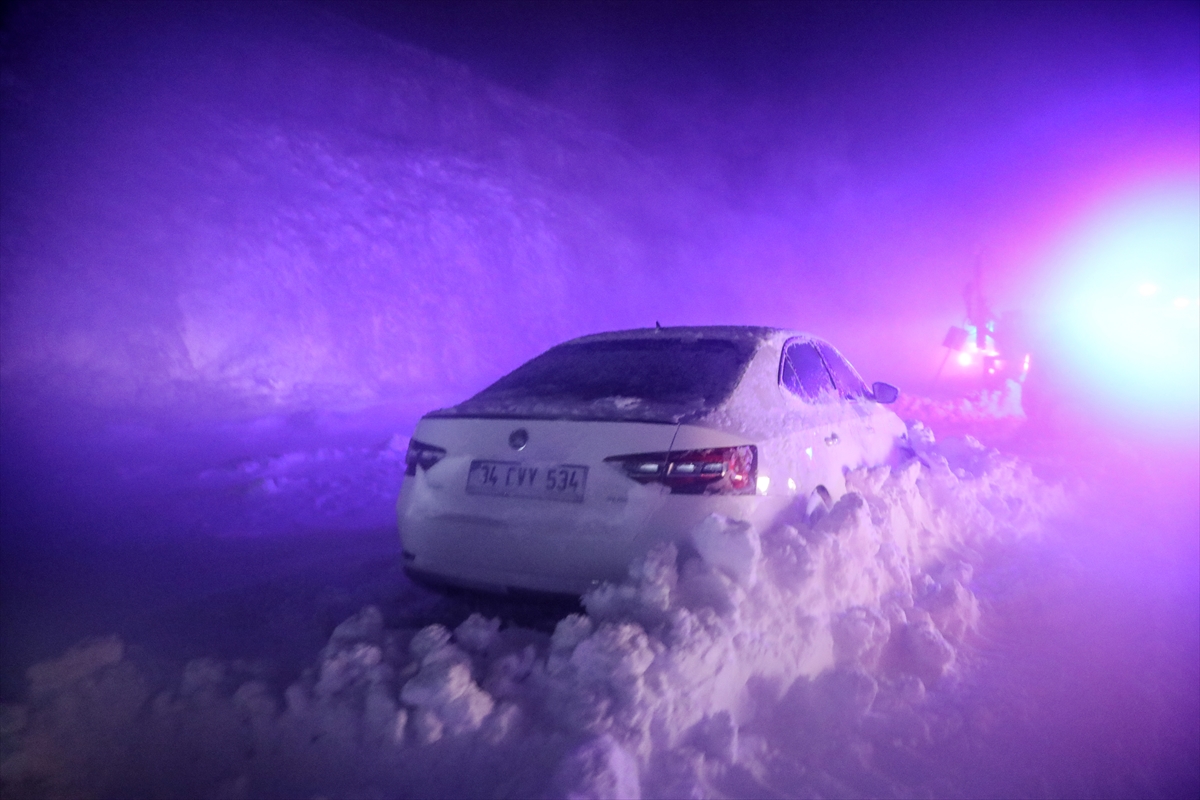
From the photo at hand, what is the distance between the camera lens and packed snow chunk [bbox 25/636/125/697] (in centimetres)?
211

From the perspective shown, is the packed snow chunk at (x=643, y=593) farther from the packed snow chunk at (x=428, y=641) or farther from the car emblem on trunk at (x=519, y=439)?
the car emblem on trunk at (x=519, y=439)

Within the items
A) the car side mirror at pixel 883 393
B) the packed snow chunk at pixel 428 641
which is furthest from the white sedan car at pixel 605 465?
the car side mirror at pixel 883 393

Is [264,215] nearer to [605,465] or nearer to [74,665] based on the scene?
[74,665]

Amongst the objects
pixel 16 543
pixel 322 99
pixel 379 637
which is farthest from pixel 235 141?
pixel 379 637

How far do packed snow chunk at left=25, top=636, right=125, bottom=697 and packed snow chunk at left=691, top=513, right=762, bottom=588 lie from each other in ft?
7.09

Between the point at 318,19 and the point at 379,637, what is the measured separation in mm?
16310

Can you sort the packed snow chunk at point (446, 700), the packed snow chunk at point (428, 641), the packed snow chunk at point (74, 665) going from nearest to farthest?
the packed snow chunk at point (446, 700)
the packed snow chunk at point (74, 665)
the packed snow chunk at point (428, 641)

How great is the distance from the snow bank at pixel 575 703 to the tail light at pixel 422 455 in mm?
650

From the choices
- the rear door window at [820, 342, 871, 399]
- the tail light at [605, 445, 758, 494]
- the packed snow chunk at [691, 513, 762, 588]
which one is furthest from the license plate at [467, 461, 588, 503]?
the rear door window at [820, 342, 871, 399]

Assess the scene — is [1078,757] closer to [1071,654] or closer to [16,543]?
[1071,654]

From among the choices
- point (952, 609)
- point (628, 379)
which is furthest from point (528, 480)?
point (952, 609)

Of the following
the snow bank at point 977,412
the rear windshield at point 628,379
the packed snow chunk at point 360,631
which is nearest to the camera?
the packed snow chunk at point 360,631

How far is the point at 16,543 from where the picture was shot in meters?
4.09

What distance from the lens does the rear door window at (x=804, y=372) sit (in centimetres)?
324
